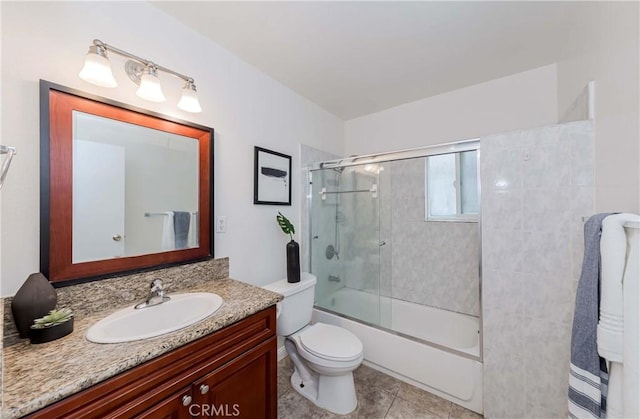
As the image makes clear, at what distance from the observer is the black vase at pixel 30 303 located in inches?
32.4

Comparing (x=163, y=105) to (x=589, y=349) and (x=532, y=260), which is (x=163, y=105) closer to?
(x=589, y=349)

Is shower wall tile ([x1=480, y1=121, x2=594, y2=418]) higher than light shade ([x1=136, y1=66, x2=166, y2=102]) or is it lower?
lower

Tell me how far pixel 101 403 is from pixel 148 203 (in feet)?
2.93

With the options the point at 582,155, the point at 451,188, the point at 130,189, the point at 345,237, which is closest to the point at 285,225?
the point at 345,237

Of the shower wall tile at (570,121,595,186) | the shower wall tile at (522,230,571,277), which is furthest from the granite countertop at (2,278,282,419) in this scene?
the shower wall tile at (570,121,595,186)

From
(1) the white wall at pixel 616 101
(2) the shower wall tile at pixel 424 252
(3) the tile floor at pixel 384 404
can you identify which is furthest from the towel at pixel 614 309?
(2) the shower wall tile at pixel 424 252

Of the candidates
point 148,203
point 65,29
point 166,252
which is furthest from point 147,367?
point 65,29

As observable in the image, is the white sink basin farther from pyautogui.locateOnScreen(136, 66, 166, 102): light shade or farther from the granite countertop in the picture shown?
pyautogui.locateOnScreen(136, 66, 166, 102): light shade

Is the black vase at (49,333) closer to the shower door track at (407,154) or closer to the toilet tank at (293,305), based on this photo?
the toilet tank at (293,305)

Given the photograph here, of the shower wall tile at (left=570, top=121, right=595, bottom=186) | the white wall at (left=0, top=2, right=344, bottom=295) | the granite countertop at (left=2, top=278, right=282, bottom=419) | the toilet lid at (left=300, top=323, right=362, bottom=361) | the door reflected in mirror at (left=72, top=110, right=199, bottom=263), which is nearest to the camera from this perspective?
the granite countertop at (left=2, top=278, right=282, bottom=419)

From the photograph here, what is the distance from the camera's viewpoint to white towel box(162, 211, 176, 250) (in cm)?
135

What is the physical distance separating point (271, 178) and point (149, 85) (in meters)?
0.97

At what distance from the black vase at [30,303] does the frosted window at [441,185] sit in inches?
101

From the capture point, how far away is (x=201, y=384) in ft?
3.02
